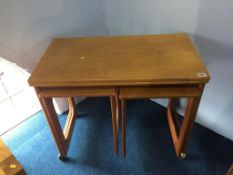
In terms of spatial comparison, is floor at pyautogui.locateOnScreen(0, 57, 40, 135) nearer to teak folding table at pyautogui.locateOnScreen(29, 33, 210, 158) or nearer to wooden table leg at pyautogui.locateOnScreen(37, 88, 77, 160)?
wooden table leg at pyautogui.locateOnScreen(37, 88, 77, 160)

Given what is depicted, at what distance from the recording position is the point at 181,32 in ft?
4.48

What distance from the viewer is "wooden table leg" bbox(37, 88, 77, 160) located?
44.8 inches

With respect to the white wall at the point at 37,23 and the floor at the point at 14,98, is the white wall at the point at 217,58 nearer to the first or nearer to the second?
the white wall at the point at 37,23

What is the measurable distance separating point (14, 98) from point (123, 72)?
1.17m

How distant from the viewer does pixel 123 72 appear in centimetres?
103

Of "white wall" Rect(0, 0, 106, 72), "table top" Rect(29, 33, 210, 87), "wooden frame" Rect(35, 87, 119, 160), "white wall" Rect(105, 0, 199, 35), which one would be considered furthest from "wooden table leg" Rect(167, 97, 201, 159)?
"white wall" Rect(0, 0, 106, 72)

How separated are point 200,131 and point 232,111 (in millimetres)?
A: 301

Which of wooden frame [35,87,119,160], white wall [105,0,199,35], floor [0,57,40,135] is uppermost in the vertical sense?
white wall [105,0,199,35]

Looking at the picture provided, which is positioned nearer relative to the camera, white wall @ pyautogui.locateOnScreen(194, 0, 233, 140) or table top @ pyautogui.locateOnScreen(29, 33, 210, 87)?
table top @ pyautogui.locateOnScreen(29, 33, 210, 87)

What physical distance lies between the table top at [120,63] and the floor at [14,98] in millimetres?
560

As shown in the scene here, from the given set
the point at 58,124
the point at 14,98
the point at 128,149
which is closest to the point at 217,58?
the point at 128,149

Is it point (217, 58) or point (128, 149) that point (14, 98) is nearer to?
point (128, 149)

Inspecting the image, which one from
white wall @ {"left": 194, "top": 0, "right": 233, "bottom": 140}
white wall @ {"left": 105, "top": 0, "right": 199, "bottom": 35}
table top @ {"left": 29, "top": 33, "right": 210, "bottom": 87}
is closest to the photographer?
table top @ {"left": 29, "top": 33, "right": 210, "bottom": 87}

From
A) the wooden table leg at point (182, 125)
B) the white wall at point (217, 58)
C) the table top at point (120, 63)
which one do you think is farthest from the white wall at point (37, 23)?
the wooden table leg at point (182, 125)
